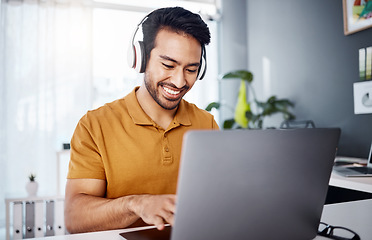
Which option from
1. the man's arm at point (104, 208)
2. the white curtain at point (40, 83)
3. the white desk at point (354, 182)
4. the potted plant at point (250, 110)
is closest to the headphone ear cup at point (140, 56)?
the man's arm at point (104, 208)

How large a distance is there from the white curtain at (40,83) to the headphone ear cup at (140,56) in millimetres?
2417

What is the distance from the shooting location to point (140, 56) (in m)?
1.28

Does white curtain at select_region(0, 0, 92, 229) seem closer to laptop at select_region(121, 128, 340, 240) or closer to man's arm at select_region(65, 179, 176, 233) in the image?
man's arm at select_region(65, 179, 176, 233)

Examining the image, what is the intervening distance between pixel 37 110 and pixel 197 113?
2.41m

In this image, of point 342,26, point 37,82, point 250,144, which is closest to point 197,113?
point 250,144

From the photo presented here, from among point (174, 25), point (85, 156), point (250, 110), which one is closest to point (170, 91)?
point (174, 25)

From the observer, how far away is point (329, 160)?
73cm

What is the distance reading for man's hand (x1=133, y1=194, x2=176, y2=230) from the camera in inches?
26.0

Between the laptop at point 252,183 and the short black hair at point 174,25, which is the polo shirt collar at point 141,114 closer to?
the short black hair at point 174,25

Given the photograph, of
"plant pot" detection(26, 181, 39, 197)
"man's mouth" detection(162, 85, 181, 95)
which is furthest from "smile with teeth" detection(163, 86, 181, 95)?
"plant pot" detection(26, 181, 39, 197)

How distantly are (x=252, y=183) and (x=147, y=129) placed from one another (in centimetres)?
72

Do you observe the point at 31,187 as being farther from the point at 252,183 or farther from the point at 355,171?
the point at 252,183

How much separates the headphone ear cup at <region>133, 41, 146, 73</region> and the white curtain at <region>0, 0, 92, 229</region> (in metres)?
2.42

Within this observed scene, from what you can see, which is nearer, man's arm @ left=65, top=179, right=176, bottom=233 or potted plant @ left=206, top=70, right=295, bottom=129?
man's arm @ left=65, top=179, right=176, bottom=233
